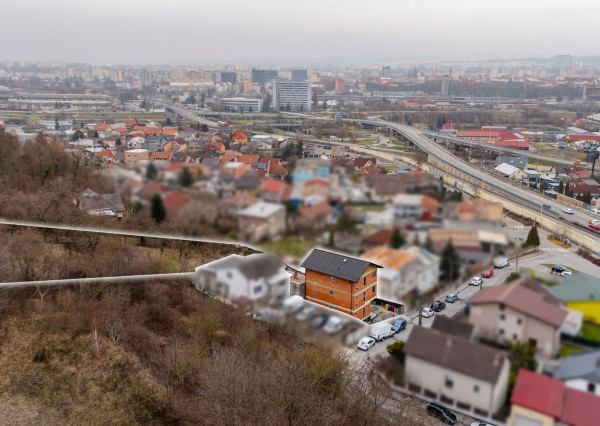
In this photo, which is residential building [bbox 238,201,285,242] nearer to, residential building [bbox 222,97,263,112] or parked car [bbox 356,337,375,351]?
parked car [bbox 356,337,375,351]

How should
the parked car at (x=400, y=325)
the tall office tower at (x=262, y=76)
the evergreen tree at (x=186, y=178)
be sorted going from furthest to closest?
the tall office tower at (x=262, y=76) → the parked car at (x=400, y=325) → the evergreen tree at (x=186, y=178)

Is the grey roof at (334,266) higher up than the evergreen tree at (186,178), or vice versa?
the evergreen tree at (186,178)

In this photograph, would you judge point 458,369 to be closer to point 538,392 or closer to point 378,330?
point 538,392

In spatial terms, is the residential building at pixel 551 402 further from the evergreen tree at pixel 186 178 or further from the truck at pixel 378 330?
the truck at pixel 378 330

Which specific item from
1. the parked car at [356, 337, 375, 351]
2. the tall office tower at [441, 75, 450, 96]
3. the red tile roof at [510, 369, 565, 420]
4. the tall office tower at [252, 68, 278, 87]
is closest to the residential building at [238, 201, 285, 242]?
the red tile roof at [510, 369, 565, 420]

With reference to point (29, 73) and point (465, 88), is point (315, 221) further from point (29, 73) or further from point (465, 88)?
point (465, 88)

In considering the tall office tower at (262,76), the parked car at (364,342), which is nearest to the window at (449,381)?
the parked car at (364,342)
